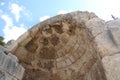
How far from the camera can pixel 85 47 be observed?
6.67 metres

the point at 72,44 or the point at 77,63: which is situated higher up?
the point at 72,44

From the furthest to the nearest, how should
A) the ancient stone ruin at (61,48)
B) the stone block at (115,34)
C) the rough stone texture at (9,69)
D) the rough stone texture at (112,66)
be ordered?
the ancient stone ruin at (61,48) < the stone block at (115,34) < the rough stone texture at (112,66) < the rough stone texture at (9,69)

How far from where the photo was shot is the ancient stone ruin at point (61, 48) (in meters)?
6.37

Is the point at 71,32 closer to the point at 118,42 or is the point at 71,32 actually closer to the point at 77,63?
the point at 77,63

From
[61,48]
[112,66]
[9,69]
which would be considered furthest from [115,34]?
[9,69]

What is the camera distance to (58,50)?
716 centimetres

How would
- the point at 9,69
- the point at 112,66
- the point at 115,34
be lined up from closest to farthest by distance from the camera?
the point at 9,69 < the point at 112,66 < the point at 115,34

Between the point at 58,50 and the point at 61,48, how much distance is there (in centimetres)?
10

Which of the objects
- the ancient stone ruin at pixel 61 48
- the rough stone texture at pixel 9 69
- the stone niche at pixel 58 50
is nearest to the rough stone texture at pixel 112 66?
the ancient stone ruin at pixel 61 48

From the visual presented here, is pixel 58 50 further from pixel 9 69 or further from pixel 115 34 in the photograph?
pixel 9 69

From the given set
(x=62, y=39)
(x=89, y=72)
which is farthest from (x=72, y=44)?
(x=89, y=72)

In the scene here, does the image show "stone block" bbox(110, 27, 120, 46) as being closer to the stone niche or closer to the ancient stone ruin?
the ancient stone ruin

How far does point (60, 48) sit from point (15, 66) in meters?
2.38

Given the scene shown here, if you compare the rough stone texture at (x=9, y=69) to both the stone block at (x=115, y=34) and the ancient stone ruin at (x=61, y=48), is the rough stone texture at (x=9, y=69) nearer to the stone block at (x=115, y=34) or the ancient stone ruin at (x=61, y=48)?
the ancient stone ruin at (x=61, y=48)
